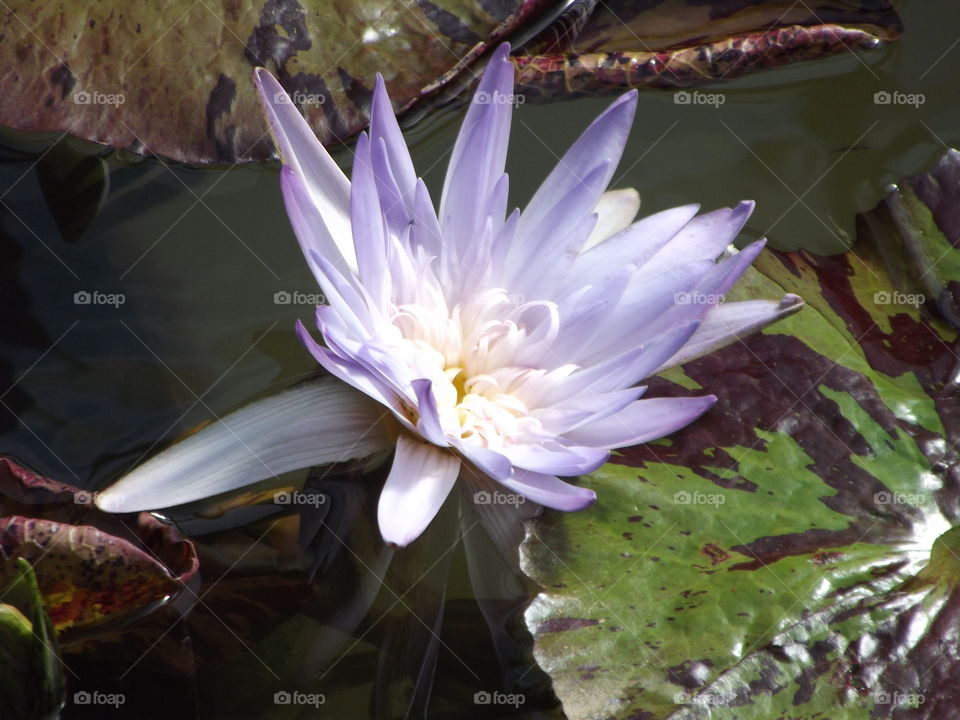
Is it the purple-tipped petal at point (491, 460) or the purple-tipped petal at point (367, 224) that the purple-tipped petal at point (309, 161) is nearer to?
the purple-tipped petal at point (367, 224)

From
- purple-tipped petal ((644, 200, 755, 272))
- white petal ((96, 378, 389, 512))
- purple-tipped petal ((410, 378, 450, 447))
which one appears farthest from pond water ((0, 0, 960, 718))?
purple-tipped petal ((644, 200, 755, 272))

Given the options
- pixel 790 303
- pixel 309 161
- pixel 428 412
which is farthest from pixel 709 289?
pixel 309 161

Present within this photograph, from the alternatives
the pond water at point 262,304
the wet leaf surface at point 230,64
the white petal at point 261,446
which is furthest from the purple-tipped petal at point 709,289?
the wet leaf surface at point 230,64

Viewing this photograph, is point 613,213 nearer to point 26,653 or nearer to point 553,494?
point 553,494

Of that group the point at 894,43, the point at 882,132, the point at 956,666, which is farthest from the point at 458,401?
the point at 894,43

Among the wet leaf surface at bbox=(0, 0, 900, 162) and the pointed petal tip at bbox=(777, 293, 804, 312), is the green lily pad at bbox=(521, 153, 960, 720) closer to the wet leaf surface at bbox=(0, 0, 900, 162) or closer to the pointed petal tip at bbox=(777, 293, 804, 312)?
the pointed petal tip at bbox=(777, 293, 804, 312)
